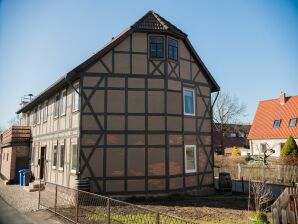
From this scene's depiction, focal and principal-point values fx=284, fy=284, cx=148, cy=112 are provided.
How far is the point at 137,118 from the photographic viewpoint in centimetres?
1489

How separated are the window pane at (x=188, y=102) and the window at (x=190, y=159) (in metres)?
2.09

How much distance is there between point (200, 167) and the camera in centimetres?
1670

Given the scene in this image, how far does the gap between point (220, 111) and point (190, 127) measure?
36.0 meters

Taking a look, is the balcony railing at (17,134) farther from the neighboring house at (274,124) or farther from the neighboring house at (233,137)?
the neighboring house at (233,137)

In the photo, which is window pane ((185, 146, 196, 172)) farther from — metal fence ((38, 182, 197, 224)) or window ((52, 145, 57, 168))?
window ((52, 145, 57, 168))

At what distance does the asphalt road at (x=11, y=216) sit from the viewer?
10242 millimetres

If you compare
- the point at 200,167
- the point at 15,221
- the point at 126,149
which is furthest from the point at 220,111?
the point at 15,221

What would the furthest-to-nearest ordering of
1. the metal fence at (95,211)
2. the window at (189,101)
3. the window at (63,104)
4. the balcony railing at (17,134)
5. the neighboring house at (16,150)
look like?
the balcony railing at (17,134)
the neighboring house at (16,150)
the window at (63,104)
the window at (189,101)
the metal fence at (95,211)

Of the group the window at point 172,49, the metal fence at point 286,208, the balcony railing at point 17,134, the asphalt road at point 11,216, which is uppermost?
the window at point 172,49

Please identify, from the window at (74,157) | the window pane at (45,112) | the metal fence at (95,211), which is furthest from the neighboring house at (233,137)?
the metal fence at (95,211)

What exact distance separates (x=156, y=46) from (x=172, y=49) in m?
1.01

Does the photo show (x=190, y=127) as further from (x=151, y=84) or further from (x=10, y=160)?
(x=10, y=160)

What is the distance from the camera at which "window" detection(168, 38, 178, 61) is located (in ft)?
52.6

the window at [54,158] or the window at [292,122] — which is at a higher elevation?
the window at [292,122]
